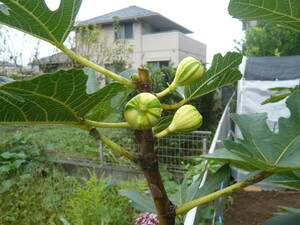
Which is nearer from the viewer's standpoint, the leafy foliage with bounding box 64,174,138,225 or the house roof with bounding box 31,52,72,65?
the leafy foliage with bounding box 64,174,138,225

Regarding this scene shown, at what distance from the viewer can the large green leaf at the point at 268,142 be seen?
398mm

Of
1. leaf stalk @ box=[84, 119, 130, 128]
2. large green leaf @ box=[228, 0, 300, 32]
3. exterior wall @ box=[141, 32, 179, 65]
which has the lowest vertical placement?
leaf stalk @ box=[84, 119, 130, 128]

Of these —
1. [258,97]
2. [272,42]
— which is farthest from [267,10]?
[272,42]

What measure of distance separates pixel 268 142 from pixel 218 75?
0.13 m

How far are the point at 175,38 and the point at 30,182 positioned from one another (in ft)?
34.4

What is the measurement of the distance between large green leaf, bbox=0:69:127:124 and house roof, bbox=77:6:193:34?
12222 mm

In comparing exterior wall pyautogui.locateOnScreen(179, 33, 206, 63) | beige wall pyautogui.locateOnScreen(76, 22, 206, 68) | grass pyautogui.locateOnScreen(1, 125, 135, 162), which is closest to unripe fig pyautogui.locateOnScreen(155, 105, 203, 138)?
grass pyautogui.locateOnScreen(1, 125, 135, 162)

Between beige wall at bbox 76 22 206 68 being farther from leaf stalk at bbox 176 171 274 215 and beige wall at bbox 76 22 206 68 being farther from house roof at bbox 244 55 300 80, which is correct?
leaf stalk at bbox 176 171 274 215

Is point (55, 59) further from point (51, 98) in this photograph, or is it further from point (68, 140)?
point (51, 98)

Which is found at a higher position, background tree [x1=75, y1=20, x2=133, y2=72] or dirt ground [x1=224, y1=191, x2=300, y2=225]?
background tree [x1=75, y1=20, x2=133, y2=72]

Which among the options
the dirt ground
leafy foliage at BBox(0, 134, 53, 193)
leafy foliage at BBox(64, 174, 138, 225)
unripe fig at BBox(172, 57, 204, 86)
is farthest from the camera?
leafy foliage at BBox(0, 134, 53, 193)

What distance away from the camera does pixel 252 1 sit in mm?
429

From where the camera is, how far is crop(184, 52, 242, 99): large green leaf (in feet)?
1.41

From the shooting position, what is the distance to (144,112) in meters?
0.34
